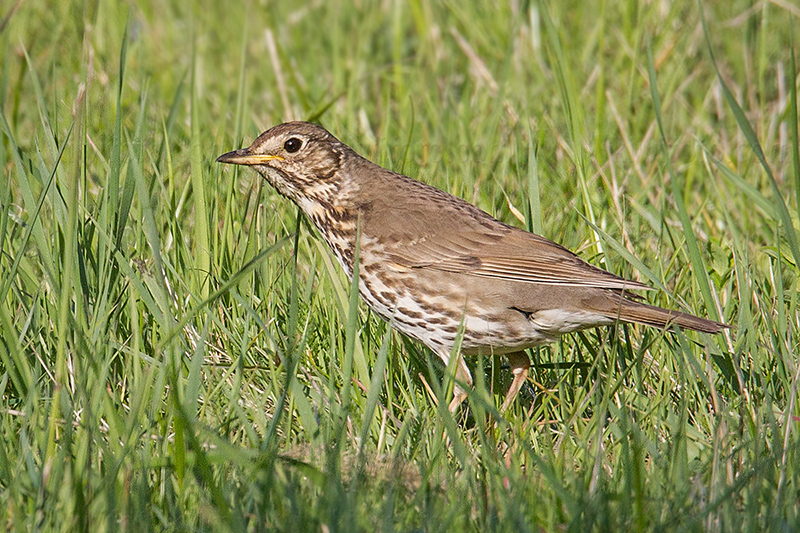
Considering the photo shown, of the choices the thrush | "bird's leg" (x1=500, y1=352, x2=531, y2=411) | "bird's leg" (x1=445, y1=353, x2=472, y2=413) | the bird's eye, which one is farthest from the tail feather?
the bird's eye

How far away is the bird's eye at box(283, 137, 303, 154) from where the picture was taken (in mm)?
4547

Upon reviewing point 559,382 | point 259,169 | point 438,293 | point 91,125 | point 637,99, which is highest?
point 637,99

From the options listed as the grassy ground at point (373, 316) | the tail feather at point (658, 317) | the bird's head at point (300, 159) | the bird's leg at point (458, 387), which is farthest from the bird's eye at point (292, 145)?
the tail feather at point (658, 317)

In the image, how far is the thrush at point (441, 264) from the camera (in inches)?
165

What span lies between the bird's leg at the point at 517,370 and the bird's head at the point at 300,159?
3.71ft

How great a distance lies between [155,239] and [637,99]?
14.1ft

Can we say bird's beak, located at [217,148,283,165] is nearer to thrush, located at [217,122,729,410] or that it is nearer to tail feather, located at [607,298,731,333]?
thrush, located at [217,122,729,410]

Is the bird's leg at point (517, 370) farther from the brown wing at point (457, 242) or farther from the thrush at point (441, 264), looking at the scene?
the brown wing at point (457, 242)

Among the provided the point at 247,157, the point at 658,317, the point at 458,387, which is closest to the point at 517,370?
the point at 458,387

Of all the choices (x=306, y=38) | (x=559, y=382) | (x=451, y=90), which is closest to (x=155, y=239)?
(x=559, y=382)

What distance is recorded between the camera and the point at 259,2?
28.3 feet

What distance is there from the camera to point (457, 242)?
14.4ft

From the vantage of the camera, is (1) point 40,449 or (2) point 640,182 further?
(2) point 640,182

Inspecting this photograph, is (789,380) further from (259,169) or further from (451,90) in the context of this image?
(451,90)
